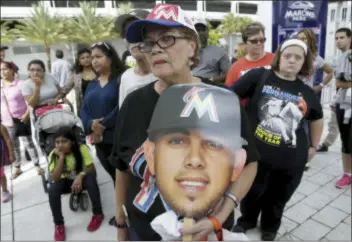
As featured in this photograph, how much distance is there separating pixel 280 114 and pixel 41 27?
29.2m

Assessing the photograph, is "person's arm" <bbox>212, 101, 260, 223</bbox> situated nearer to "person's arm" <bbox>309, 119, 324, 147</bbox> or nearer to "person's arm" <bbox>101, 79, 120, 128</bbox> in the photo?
"person's arm" <bbox>309, 119, 324, 147</bbox>

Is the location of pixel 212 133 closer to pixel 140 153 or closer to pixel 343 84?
pixel 140 153

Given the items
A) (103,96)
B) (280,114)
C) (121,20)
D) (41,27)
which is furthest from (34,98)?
(41,27)

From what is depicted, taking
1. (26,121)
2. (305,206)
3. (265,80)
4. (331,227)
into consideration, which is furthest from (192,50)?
(26,121)

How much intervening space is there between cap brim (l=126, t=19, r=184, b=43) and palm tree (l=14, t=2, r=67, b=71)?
28.5 meters

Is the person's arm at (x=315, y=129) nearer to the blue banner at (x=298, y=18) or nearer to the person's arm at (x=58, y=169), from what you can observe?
the person's arm at (x=58, y=169)

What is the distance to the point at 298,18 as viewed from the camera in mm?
5230

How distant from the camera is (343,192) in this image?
Answer: 3469 mm

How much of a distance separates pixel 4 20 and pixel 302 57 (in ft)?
107

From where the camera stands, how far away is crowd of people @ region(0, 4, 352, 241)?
2.34ft

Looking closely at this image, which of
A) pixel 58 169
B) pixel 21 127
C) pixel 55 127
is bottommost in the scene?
pixel 58 169

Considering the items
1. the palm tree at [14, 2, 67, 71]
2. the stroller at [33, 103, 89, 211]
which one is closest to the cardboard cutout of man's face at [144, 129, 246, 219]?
the stroller at [33, 103, 89, 211]

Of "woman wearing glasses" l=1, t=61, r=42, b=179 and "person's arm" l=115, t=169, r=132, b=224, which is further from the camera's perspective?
"woman wearing glasses" l=1, t=61, r=42, b=179

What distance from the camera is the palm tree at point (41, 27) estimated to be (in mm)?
26583
